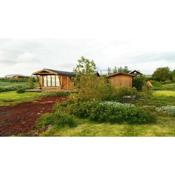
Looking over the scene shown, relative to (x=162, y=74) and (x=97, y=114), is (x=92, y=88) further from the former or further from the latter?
(x=162, y=74)

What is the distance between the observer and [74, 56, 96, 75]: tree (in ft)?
17.4

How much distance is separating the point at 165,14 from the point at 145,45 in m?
0.52

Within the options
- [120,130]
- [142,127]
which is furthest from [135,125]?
[120,130]

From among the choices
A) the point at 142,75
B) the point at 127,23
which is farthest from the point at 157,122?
the point at 127,23

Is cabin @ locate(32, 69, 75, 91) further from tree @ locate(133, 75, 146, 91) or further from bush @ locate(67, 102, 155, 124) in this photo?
tree @ locate(133, 75, 146, 91)

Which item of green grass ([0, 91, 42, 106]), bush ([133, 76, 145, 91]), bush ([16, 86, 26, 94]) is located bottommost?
green grass ([0, 91, 42, 106])

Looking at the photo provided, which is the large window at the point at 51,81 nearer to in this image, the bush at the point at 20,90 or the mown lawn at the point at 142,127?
the bush at the point at 20,90

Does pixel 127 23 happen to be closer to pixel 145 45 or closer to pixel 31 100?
pixel 145 45

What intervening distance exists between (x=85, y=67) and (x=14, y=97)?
1091mm

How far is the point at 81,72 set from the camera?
Result: 17.4 ft

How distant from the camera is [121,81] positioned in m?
5.18

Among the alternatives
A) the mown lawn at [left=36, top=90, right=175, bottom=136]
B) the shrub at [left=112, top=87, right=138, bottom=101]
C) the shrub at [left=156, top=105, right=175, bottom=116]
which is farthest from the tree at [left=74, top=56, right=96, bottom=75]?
the shrub at [left=156, top=105, right=175, bottom=116]

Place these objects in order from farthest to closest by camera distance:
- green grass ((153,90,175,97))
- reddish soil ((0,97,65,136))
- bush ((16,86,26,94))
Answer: reddish soil ((0,97,65,136))
bush ((16,86,26,94))
green grass ((153,90,175,97))

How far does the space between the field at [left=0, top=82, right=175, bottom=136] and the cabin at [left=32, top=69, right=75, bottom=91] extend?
16 cm
